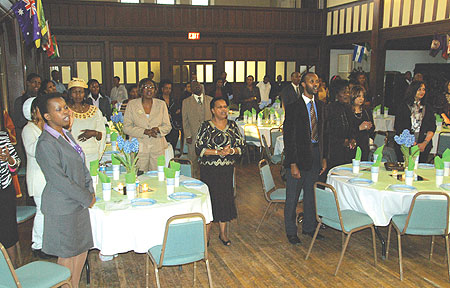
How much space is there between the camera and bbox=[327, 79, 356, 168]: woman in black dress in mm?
5613

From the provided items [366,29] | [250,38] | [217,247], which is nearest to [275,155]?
[217,247]

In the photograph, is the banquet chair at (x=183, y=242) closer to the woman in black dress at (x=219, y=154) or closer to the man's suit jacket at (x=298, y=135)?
the woman in black dress at (x=219, y=154)

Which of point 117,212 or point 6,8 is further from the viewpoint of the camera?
point 6,8

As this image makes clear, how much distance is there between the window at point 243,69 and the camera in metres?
16.9

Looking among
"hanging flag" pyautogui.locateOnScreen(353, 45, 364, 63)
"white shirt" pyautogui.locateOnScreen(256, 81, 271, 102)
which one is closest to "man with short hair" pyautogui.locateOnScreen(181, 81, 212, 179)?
"white shirt" pyautogui.locateOnScreen(256, 81, 271, 102)

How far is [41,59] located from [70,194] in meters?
13.0

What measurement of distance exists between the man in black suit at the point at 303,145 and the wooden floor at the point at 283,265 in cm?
43

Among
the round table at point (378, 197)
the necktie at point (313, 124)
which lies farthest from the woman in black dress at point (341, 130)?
the round table at point (378, 197)

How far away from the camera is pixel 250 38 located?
16.6m

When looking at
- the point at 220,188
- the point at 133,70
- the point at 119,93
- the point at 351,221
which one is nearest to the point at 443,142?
the point at 351,221

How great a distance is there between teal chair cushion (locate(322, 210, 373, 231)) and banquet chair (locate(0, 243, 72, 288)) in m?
2.58

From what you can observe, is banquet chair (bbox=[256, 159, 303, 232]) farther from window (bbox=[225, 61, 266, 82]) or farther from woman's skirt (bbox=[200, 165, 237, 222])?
window (bbox=[225, 61, 266, 82])

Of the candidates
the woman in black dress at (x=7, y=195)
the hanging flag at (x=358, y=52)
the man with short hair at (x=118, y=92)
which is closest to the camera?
the woman in black dress at (x=7, y=195)

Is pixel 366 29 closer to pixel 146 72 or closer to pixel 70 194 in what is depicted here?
pixel 146 72
